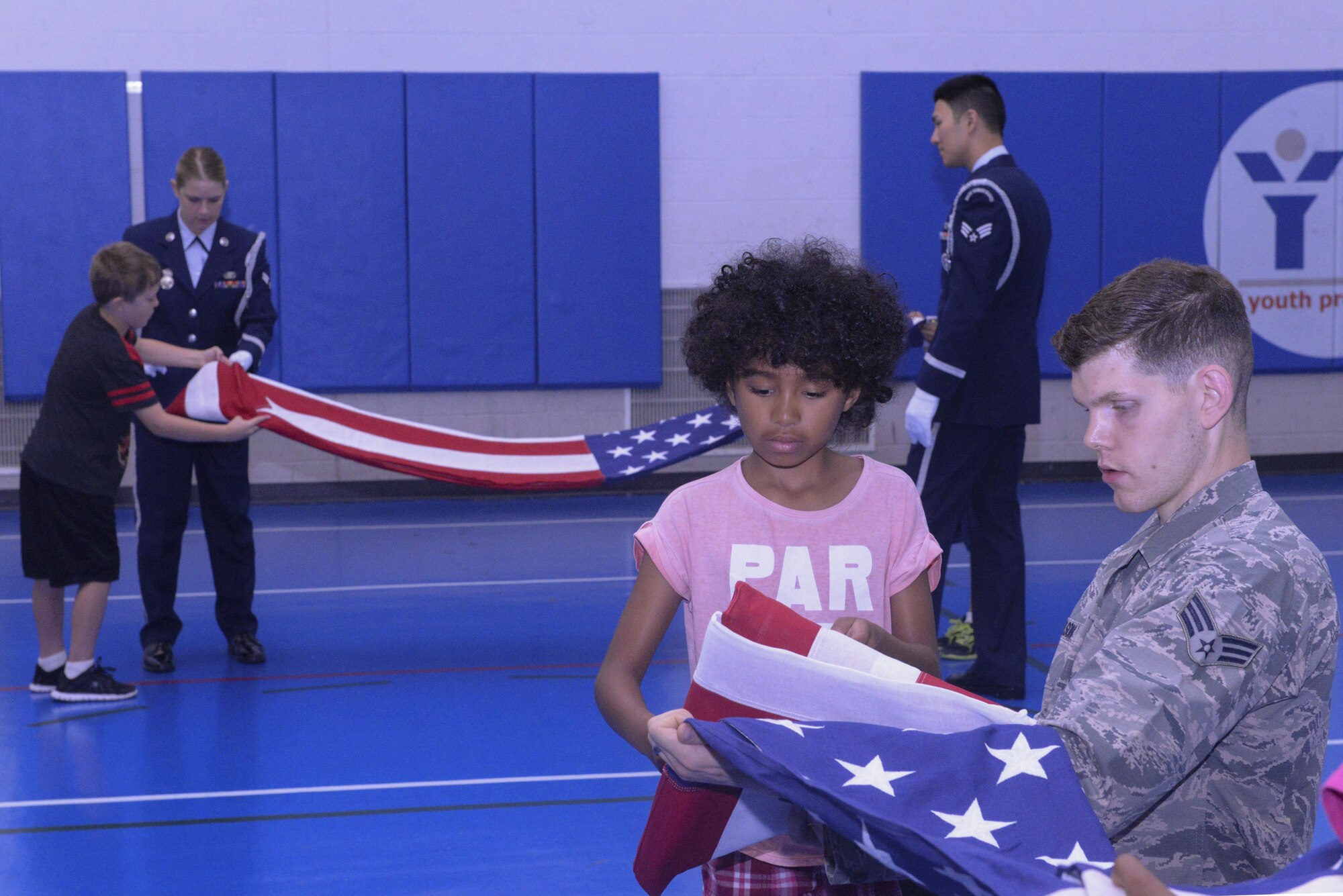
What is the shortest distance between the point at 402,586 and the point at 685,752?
14.0ft

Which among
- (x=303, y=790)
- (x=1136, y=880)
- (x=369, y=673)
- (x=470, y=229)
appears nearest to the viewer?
(x=1136, y=880)

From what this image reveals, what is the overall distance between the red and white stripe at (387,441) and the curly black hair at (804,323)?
100 inches

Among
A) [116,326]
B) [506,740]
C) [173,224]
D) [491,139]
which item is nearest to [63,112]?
[491,139]

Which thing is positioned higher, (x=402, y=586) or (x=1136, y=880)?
(x=1136, y=880)

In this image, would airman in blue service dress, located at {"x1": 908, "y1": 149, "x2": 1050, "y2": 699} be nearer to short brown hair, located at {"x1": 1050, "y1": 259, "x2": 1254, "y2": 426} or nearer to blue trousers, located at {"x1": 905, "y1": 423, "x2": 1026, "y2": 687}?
blue trousers, located at {"x1": 905, "y1": 423, "x2": 1026, "y2": 687}

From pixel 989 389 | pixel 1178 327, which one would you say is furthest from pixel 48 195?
pixel 1178 327

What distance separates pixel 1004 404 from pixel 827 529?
2299 mm

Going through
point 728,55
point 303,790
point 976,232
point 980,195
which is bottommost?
point 303,790

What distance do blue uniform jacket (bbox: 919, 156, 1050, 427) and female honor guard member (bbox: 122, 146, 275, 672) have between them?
227 centimetres

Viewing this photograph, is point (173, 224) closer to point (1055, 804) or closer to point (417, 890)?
point (417, 890)

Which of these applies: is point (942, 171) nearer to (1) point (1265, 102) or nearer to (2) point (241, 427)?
(1) point (1265, 102)

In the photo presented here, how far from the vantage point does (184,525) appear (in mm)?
4398

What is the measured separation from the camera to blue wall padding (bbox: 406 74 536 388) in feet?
23.3

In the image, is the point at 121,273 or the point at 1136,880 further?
the point at 121,273
